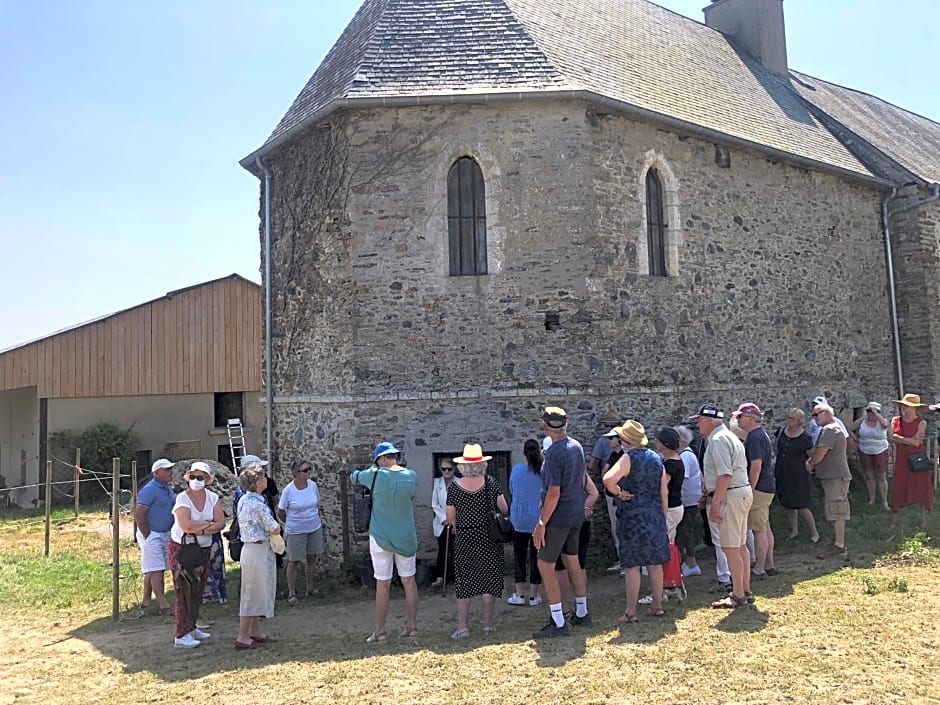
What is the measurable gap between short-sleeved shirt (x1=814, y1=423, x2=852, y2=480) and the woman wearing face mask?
6.50 metres

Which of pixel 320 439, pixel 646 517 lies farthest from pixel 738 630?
pixel 320 439

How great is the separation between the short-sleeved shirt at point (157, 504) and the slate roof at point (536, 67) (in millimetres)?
5041

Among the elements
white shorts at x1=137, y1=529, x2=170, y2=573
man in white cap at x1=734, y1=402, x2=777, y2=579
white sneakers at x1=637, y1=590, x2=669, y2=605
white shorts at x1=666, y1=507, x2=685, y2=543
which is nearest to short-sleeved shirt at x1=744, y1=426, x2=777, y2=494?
man in white cap at x1=734, y1=402, x2=777, y2=579

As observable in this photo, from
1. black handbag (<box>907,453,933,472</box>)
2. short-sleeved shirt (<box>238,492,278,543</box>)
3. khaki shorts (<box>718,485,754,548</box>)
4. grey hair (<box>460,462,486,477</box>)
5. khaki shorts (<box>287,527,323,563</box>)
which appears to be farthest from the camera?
black handbag (<box>907,453,933,472</box>)

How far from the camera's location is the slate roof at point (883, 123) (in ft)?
50.1

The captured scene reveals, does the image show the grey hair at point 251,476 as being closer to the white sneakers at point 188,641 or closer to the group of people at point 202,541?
the group of people at point 202,541

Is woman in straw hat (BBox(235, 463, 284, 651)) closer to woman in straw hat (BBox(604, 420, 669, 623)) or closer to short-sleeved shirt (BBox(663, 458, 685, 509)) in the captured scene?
woman in straw hat (BBox(604, 420, 669, 623))

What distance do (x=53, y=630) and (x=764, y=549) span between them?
722 centimetres

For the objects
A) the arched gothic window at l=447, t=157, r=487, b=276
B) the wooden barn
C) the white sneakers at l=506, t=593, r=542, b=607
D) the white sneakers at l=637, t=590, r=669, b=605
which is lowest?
the white sneakers at l=506, t=593, r=542, b=607

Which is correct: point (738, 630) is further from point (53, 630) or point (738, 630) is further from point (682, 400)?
point (53, 630)

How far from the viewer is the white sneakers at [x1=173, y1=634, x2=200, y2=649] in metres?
6.36

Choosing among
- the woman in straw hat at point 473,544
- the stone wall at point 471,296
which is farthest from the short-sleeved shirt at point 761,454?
the stone wall at point 471,296

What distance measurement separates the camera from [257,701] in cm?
502

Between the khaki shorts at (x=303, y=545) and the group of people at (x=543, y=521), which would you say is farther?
the khaki shorts at (x=303, y=545)
